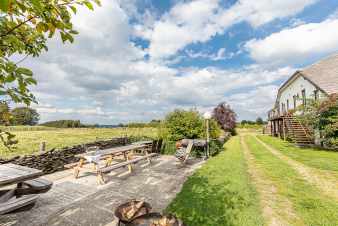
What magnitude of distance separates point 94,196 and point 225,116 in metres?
27.8

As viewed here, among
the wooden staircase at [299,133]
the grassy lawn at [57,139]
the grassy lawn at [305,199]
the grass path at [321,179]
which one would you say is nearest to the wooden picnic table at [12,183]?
the grassy lawn at [57,139]

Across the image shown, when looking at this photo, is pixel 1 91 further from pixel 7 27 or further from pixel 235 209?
pixel 235 209

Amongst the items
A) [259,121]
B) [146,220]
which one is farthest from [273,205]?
[259,121]

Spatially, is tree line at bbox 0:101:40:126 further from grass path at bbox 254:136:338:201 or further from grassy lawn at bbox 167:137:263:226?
grass path at bbox 254:136:338:201

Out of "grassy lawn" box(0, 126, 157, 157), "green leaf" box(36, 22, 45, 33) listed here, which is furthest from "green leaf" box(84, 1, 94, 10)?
"grassy lawn" box(0, 126, 157, 157)

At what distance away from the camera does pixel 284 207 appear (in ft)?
15.0

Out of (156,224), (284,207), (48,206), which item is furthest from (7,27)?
(284,207)

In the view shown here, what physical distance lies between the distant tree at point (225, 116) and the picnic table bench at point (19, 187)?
92.0ft

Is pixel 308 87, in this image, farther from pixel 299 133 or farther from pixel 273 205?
pixel 273 205

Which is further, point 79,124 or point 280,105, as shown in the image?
point 79,124

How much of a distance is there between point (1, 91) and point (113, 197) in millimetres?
4642

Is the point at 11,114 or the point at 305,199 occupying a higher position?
the point at 11,114

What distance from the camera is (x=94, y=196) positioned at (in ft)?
17.0

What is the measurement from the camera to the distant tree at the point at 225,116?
3044 cm
